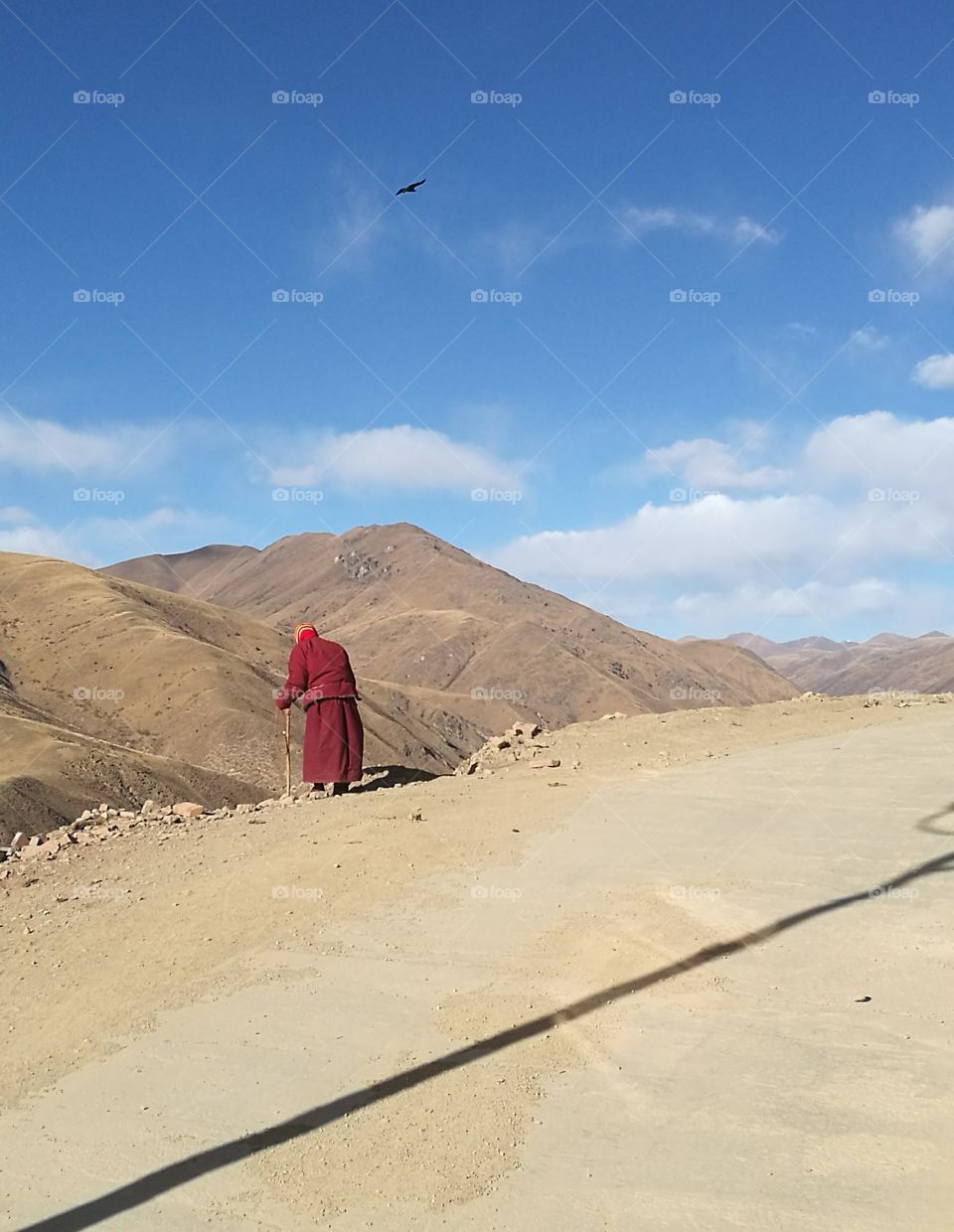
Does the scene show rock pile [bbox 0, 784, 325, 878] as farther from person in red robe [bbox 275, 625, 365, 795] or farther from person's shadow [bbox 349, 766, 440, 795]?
person's shadow [bbox 349, 766, 440, 795]

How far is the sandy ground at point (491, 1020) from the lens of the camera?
13.9 feet

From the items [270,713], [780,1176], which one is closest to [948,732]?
[780,1176]

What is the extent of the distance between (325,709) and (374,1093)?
285 inches

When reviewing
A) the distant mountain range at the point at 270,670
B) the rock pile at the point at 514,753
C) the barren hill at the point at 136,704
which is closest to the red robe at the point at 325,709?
the rock pile at the point at 514,753

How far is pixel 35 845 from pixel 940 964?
8.21 metres

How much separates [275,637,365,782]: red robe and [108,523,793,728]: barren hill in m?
57.0

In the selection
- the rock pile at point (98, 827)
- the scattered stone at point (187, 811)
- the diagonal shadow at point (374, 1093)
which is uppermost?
the scattered stone at point (187, 811)

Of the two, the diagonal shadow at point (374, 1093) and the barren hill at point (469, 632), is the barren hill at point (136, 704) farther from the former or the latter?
the diagonal shadow at point (374, 1093)

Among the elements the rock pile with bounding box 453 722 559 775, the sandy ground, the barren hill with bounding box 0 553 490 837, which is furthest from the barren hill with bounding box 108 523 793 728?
the sandy ground

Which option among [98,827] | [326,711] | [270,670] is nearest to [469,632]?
[270,670]

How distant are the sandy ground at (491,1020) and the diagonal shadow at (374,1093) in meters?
0.02

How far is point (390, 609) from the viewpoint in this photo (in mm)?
131000

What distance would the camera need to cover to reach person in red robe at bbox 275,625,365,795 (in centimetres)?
1202

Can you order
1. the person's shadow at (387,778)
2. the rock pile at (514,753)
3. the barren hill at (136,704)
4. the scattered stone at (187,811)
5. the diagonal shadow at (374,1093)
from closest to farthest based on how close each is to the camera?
the diagonal shadow at (374,1093), the scattered stone at (187,811), the person's shadow at (387,778), the rock pile at (514,753), the barren hill at (136,704)
